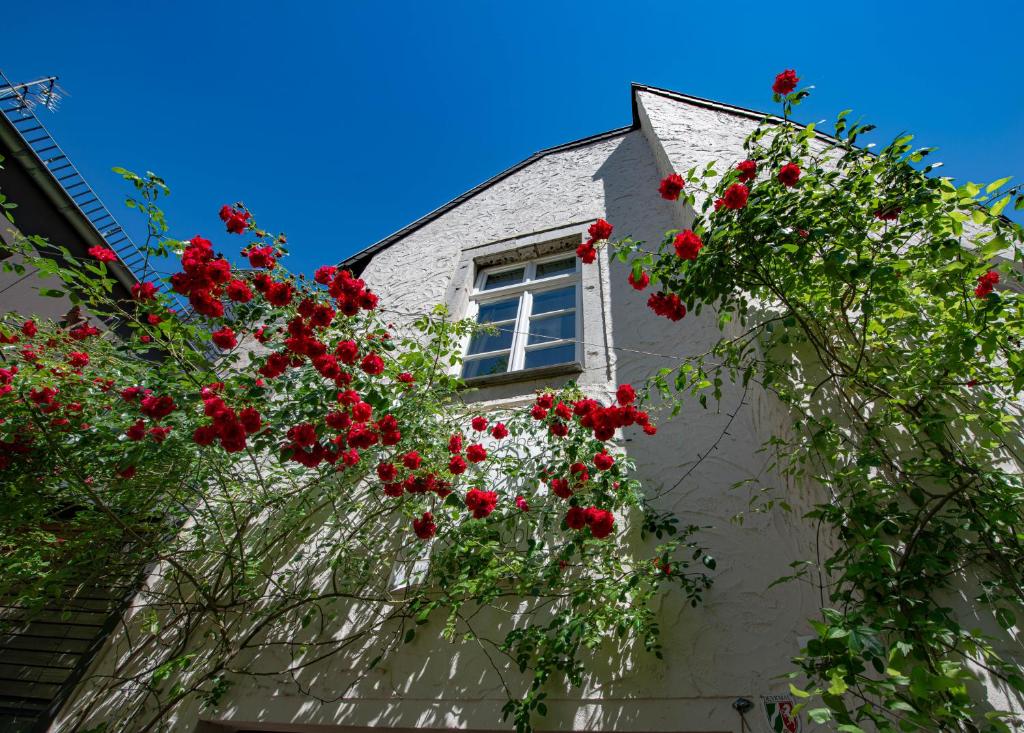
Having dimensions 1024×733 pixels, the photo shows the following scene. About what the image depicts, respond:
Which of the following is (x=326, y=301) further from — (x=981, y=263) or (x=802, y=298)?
(x=981, y=263)

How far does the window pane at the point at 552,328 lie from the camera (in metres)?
3.91

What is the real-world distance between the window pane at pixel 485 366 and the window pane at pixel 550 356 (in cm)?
20

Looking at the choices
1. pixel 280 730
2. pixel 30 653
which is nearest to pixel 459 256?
pixel 280 730

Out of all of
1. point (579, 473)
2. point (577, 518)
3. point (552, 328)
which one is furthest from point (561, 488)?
point (552, 328)

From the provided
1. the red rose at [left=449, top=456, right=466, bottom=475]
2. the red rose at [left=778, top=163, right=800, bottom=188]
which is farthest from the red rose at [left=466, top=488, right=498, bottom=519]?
the red rose at [left=778, top=163, right=800, bottom=188]

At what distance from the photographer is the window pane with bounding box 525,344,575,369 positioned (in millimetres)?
3672

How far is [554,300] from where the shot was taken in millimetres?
4285

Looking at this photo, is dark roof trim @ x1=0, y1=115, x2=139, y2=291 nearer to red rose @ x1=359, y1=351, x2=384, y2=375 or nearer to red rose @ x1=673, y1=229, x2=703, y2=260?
red rose @ x1=359, y1=351, x2=384, y2=375

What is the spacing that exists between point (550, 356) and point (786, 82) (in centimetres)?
220

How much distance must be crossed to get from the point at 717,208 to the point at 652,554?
160cm

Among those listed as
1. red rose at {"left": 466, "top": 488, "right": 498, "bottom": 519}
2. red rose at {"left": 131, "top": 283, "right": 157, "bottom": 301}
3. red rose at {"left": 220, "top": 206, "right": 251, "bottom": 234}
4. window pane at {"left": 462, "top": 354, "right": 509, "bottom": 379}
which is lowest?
red rose at {"left": 466, "top": 488, "right": 498, "bottom": 519}

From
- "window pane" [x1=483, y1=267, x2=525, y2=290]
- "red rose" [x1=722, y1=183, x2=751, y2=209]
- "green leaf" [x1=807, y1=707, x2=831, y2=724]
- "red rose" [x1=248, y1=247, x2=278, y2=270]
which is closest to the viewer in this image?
"green leaf" [x1=807, y1=707, x2=831, y2=724]

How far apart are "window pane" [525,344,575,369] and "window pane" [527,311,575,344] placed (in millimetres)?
98

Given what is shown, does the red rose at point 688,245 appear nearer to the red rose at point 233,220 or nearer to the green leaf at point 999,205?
the green leaf at point 999,205
